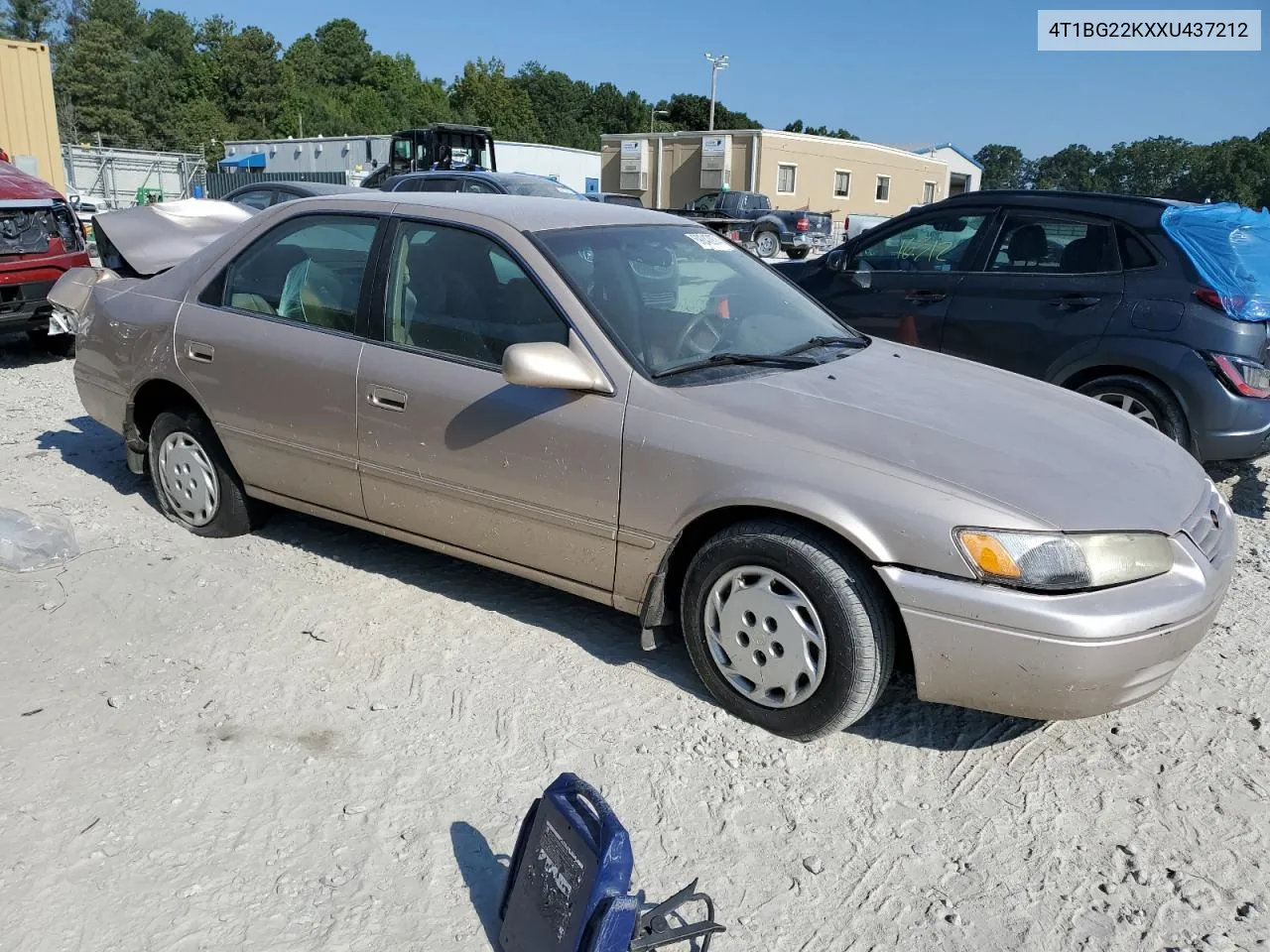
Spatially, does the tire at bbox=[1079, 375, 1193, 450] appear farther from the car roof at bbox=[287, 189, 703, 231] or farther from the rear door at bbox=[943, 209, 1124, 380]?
the car roof at bbox=[287, 189, 703, 231]

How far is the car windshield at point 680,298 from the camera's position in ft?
11.7

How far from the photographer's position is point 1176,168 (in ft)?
222

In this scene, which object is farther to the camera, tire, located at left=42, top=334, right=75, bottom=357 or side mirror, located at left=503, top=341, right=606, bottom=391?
tire, located at left=42, top=334, right=75, bottom=357

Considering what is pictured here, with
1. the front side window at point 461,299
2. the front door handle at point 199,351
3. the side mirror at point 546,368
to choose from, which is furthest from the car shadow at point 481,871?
the front door handle at point 199,351

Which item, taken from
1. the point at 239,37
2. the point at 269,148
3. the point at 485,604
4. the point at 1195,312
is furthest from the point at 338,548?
the point at 239,37

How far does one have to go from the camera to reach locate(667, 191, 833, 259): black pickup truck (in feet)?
91.4


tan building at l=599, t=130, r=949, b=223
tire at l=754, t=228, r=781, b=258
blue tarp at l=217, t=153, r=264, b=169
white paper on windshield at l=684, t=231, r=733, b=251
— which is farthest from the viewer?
tan building at l=599, t=130, r=949, b=223

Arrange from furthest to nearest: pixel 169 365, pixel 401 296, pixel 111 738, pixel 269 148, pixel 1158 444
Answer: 1. pixel 269 148
2. pixel 169 365
3. pixel 401 296
4. pixel 1158 444
5. pixel 111 738

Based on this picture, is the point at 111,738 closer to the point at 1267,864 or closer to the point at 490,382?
the point at 490,382

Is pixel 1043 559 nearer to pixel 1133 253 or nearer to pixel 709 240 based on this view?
pixel 709 240

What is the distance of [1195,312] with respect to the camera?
541 centimetres

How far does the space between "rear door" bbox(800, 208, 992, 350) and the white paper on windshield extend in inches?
90.0

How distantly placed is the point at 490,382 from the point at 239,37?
296ft

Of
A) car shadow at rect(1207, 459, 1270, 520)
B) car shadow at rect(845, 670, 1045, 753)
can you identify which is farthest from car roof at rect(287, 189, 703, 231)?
car shadow at rect(1207, 459, 1270, 520)
